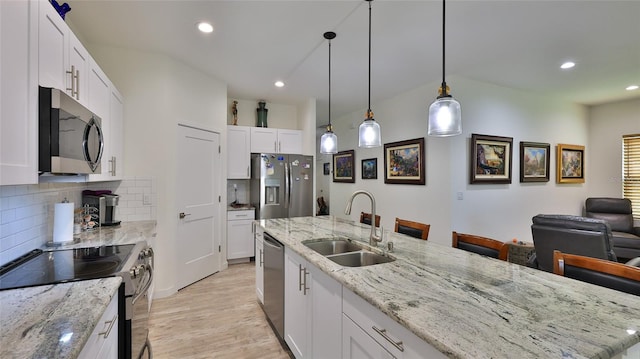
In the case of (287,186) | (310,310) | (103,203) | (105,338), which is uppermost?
(287,186)

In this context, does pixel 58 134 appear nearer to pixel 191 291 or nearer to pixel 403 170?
pixel 191 291

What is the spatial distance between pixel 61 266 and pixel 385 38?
3.12 m

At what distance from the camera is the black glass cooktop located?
1.34m

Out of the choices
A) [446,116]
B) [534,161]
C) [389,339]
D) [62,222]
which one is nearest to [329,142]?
[446,116]

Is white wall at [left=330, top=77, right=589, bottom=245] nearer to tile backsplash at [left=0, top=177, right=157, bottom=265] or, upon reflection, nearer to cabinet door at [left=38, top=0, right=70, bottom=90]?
cabinet door at [left=38, top=0, right=70, bottom=90]

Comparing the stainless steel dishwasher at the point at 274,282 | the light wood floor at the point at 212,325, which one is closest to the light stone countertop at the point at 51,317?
the stainless steel dishwasher at the point at 274,282

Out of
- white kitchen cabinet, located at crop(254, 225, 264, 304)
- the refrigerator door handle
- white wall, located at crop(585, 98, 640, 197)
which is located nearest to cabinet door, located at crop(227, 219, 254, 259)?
the refrigerator door handle

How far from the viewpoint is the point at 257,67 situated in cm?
345

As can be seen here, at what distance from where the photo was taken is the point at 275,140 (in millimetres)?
4738

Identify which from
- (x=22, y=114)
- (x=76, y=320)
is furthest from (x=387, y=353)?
(x=22, y=114)

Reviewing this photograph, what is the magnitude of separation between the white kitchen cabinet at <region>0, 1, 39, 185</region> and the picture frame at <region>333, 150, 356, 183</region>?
4994 mm

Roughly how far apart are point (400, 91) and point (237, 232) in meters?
3.47

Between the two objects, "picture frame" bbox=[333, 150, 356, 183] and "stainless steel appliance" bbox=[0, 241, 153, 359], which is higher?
"picture frame" bbox=[333, 150, 356, 183]

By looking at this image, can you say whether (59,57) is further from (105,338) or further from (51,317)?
(105,338)
